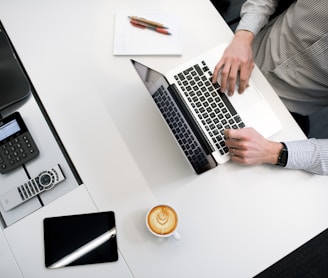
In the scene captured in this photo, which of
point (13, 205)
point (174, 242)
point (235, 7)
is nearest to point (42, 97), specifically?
point (13, 205)

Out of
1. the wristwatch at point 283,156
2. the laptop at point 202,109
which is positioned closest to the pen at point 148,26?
the laptop at point 202,109

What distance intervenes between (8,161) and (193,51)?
0.60m

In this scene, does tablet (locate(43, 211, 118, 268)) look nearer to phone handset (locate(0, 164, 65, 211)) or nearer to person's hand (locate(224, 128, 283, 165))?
phone handset (locate(0, 164, 65, 211))

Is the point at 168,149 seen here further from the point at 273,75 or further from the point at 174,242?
the point at 273,75

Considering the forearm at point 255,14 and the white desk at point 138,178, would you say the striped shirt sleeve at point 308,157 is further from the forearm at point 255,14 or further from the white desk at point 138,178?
the forearm at point 255,14

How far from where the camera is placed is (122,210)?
812 mm

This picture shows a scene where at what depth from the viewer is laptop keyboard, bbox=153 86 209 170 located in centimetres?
78

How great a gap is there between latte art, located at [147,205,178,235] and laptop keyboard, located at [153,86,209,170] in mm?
131

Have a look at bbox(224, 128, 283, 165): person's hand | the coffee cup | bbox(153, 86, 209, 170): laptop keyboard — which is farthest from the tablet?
bbox(224, 128, 283, 165): person's hand

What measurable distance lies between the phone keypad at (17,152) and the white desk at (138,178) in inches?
3.4

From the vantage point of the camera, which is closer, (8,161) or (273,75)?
(8,161)

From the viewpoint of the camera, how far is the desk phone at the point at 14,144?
0.83m

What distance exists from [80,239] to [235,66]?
617mm

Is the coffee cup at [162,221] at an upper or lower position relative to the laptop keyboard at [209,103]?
lower
